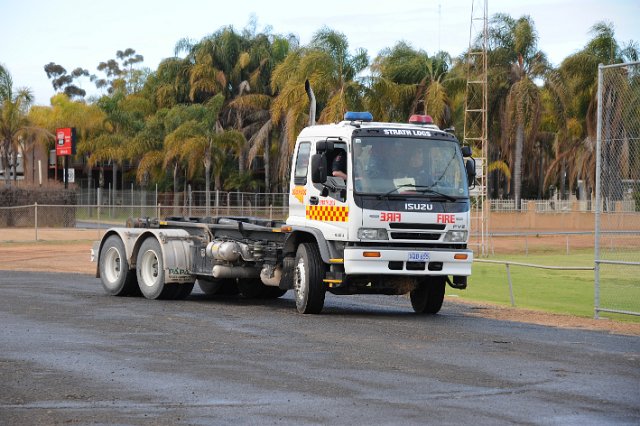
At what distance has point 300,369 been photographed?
36.0ft

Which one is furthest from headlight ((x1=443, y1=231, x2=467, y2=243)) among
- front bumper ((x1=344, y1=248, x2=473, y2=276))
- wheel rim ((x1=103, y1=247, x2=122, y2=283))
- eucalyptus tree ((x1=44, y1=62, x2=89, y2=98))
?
eucalyptus tree ((x1=44, y1=62, x2=89, y2=98))

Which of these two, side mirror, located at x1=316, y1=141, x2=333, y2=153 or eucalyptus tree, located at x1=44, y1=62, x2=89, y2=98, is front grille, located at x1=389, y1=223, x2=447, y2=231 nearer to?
side mirror, located at x1=316, y1=141, x2=333, y2=153

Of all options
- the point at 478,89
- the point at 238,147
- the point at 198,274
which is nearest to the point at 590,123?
the point at 478,89

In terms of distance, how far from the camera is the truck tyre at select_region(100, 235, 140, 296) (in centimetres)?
1975

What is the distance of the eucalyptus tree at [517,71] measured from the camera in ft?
209

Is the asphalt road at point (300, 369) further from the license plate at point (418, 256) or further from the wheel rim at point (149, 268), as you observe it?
the wheel rim at point (149, 268)

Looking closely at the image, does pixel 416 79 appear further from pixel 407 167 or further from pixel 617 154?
pixel 407 167

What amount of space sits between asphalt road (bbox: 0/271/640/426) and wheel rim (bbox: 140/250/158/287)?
1.65m

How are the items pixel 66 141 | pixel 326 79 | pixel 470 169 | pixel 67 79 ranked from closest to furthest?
1. pixel 470 169
2. pixel 326 79
3. pixel 66 141
4. pixel 67 79

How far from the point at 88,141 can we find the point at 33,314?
2518 inches

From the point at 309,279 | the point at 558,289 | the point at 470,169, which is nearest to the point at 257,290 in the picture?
the point at 309,279

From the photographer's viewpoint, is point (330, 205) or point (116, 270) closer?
point (330, 205)

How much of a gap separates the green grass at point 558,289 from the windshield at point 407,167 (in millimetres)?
4875

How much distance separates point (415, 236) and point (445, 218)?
52 cm
